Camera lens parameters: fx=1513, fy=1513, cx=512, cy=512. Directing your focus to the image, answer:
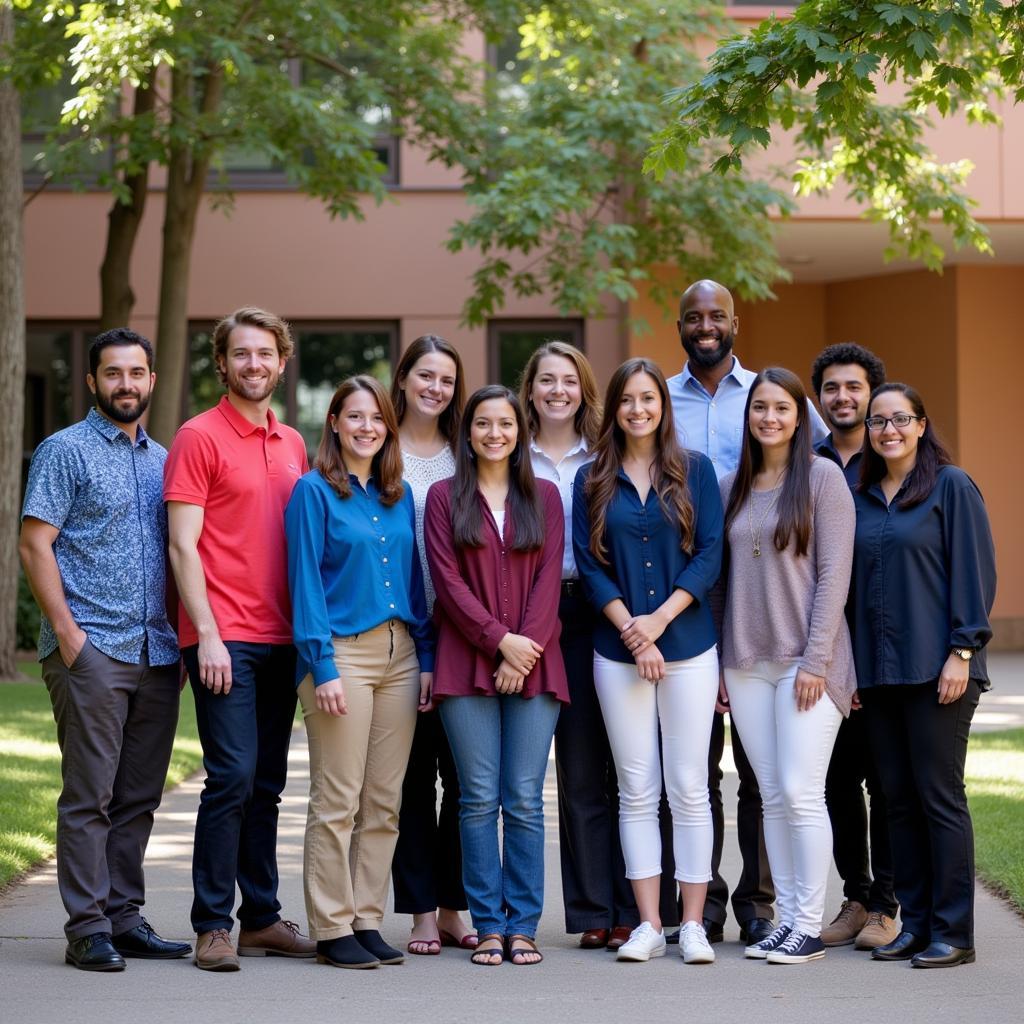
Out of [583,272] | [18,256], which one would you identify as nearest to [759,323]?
[583,272]

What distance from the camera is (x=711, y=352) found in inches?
251

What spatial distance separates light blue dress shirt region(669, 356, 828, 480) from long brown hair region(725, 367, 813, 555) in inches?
16.6

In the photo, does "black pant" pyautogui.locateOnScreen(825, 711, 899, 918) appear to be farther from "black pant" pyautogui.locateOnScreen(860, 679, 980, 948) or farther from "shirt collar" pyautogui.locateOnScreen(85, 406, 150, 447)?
"shirt collar" pyautogui.locateOnScreen(85, 406, 150, 447)

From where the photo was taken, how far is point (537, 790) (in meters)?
5.57

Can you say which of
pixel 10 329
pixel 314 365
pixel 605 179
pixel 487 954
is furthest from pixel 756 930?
pixel 314 365

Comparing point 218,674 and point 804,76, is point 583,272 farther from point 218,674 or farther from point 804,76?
point 218,674

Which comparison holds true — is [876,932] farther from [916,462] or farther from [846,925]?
[916,462]

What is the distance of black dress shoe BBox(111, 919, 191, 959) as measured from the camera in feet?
18.0

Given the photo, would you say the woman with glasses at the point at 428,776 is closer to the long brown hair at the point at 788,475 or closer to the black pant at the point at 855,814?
the long brown hair at the point at 788,475

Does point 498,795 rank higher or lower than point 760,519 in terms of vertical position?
lower

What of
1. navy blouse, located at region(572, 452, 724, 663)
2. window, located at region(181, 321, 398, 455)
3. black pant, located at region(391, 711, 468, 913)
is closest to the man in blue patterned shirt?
black pant, located at region(391, 711, 468, 913)

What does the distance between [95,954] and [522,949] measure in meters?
1.51

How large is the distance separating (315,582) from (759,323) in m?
14.1

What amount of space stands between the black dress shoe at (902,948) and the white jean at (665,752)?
0.67 meters
